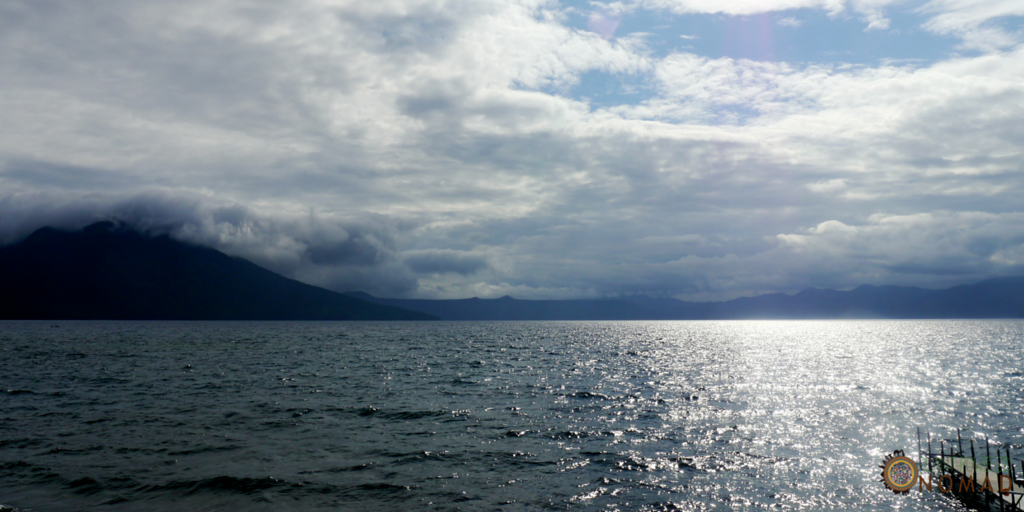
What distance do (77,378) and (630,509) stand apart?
73.0 metres

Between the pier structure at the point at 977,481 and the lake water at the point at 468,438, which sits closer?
the pier structure at the point at 977,481

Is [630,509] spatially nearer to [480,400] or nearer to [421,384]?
[480,400]

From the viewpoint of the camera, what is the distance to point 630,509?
25.4m

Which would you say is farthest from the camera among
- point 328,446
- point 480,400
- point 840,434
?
point 480,400

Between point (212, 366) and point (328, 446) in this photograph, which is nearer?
point (328, 446)

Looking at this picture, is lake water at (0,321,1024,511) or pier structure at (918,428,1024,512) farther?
lake water at (0,321,1024,511)

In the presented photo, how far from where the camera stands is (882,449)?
36.3 meters

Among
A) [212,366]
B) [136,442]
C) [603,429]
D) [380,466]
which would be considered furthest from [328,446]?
[212,366]

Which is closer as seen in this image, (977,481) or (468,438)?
(977,481)

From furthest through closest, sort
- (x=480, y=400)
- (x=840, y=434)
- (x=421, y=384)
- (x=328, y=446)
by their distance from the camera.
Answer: (x=421, y=384)
(x=480, y=400)
(x=840, y=434)
(x=328, y=446)

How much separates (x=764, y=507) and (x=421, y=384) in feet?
150

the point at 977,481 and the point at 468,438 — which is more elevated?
the point at 977,481

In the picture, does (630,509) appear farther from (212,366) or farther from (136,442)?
(212,366)

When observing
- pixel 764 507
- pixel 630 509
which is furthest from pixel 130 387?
pixel 764 507
